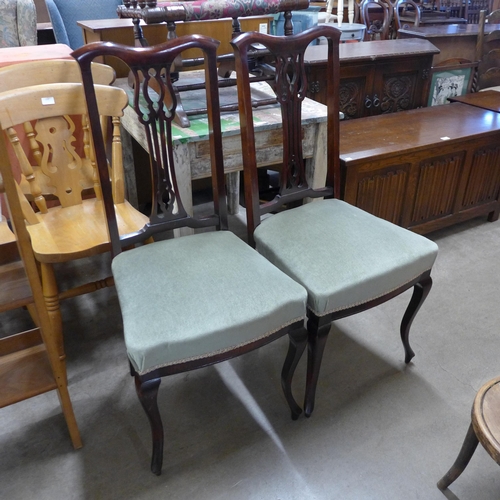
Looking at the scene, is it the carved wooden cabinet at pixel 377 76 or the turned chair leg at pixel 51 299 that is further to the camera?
the carved wooden cabinet at pixel 377 76

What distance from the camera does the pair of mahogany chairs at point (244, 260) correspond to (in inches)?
42.9

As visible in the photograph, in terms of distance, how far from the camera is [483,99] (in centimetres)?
259

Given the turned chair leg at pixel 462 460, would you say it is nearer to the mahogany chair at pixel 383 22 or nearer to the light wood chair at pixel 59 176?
the light wood chair at pixel 59 176

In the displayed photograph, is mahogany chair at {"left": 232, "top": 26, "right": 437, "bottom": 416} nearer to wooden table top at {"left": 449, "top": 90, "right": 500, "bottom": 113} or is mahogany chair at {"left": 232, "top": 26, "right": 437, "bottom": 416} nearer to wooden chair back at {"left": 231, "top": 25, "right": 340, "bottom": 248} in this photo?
wooden chair back at {"left": 231, "top": 25, "right": 340, "bottom": 248}

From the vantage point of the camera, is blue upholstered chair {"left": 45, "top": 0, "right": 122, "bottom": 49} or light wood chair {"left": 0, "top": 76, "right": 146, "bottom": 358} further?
blue upholstered chair {"left": 45, "top": 0, "right": 122, "bottom": 49}

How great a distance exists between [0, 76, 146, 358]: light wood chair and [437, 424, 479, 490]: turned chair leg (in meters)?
1.12

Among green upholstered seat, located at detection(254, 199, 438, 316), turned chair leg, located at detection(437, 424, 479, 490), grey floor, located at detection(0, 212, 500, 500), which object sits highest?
green upholstered seat, located at detection(254, 199, 438, 316)

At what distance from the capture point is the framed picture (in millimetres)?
2633

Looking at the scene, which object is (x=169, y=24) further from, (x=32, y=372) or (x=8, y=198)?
(x=32, y=372)

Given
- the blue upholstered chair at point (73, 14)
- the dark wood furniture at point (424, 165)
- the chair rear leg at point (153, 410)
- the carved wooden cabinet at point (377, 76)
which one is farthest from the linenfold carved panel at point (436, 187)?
the blue upholstered chair at point (73, 14)

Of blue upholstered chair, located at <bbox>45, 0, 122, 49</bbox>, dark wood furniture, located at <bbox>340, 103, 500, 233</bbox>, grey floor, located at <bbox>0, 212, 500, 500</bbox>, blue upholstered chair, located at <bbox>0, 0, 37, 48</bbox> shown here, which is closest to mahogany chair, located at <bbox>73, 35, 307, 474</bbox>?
grey floor, located at <bbox>0, 212, 500, 500</bbox>

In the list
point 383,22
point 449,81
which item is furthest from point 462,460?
point 383,22

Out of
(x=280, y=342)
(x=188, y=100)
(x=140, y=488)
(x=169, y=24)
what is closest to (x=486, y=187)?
(x=280, y=342)

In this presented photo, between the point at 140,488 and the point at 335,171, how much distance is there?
44.5 inches
